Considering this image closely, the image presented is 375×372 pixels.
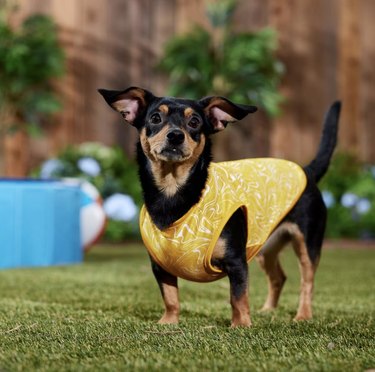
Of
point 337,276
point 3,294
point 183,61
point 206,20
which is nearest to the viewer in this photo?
point 3,294

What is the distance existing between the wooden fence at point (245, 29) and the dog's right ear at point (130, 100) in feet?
16.1

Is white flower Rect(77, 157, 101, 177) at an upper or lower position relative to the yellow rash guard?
lower

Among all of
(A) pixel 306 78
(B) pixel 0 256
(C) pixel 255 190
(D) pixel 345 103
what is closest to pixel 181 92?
(A) pixel 306 78

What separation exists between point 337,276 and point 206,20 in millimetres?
4352

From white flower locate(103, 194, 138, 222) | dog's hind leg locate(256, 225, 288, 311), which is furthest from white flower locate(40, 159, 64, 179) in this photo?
dog's hind leg locate(256, 225, 288, 311)

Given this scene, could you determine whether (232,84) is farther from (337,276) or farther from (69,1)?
(337,276)

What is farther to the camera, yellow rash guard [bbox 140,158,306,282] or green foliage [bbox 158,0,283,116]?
green foliage [bbox 158,0,283,116]

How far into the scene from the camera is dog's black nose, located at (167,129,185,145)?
7.20 feet

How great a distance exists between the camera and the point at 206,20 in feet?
25.7

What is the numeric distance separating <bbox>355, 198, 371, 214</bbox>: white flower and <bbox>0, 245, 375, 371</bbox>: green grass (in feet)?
10.6

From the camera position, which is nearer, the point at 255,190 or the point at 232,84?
the point at 255,190

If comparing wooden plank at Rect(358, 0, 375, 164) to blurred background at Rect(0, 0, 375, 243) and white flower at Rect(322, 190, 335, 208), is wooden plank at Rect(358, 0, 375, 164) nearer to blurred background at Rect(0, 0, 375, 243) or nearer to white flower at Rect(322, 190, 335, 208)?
blurred background at Rect(0, 0, 375, 243)

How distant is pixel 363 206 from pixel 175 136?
17.3 ft

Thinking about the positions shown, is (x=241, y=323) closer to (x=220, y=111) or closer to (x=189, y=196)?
(x=189, y=196)
